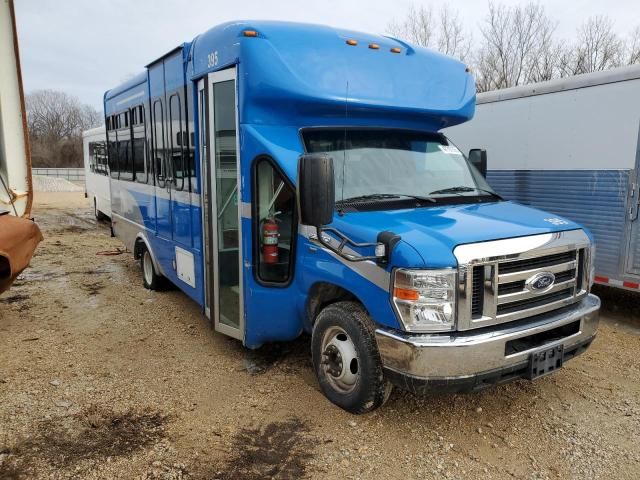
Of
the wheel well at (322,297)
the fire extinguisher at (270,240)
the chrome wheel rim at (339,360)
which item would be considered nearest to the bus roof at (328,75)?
the fire extinguisher at (270,240)

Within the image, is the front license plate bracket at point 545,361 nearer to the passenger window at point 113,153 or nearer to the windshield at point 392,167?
the windshield at point 392,167

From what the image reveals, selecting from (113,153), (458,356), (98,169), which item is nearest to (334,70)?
(458,356)

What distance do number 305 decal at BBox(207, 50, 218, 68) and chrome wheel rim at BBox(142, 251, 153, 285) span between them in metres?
3.62

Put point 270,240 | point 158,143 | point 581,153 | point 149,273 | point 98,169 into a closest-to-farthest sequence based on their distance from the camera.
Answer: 1. point 270,240
2. point 581,153
3. point 158,143
4. point 149,273
5. point 98,169

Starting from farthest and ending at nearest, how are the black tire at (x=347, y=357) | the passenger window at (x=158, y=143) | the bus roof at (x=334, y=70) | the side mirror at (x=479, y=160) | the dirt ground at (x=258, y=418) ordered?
the passenger window at (x=158, y=143), the side mirror at (x=479, y=160), the bus roof at (x=334, y=70), the black tire at (x=347, y=357), the dirt ground at (x=258, y=418)

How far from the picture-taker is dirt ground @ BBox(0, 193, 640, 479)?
10.8 ft

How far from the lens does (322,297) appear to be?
13.3ft

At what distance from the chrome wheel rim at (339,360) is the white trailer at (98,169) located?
39.9ft

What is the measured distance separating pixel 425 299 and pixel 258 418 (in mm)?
1645

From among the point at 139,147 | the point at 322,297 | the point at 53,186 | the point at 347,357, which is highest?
the point at 139,147

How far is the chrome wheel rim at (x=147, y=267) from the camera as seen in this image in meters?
7.43

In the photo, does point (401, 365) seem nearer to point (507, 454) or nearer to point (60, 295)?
point (507, 454)

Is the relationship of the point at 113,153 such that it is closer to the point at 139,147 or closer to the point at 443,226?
the point at 139,147

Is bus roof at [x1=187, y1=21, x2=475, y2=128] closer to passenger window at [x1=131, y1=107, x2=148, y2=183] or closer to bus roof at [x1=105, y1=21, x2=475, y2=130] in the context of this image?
bus roof at [x1=105, y1=21, x2=475, y2=130]
